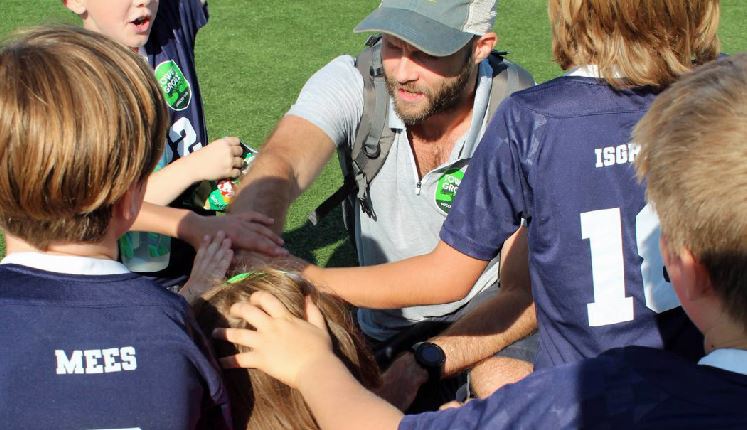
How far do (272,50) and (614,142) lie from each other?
556 cm

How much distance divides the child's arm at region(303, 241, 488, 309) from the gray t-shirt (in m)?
0.82

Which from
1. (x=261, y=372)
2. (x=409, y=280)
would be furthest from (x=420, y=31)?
(x=261, y=372)

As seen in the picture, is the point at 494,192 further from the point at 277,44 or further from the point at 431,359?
the point at 277,44

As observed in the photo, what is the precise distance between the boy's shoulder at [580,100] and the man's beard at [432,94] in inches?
40.2

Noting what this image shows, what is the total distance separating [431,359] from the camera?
303 cm

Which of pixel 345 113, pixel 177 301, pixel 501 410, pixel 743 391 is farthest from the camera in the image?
pixel 345 113

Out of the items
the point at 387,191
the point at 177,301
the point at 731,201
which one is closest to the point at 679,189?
the point at 731,201

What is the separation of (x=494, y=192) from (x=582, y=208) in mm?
205

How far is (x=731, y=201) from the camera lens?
4.64 feet

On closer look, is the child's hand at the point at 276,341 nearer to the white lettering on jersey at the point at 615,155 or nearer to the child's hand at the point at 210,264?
the child's hand at the point at 210,264

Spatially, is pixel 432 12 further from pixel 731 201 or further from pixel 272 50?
pixel 272 50

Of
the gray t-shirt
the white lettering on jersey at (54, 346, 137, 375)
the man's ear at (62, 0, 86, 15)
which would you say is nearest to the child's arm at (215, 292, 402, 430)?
the white lettering on jersey at (54, 346, 137, 375)

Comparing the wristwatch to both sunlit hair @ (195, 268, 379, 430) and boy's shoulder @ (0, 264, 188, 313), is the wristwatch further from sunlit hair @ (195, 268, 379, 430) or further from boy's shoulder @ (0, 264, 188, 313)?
boy's shoulder @ (0, 264, 188, 313)

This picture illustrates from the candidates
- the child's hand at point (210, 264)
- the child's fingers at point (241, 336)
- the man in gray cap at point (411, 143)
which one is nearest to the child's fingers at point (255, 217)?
the child's hand at point (210, 264)
